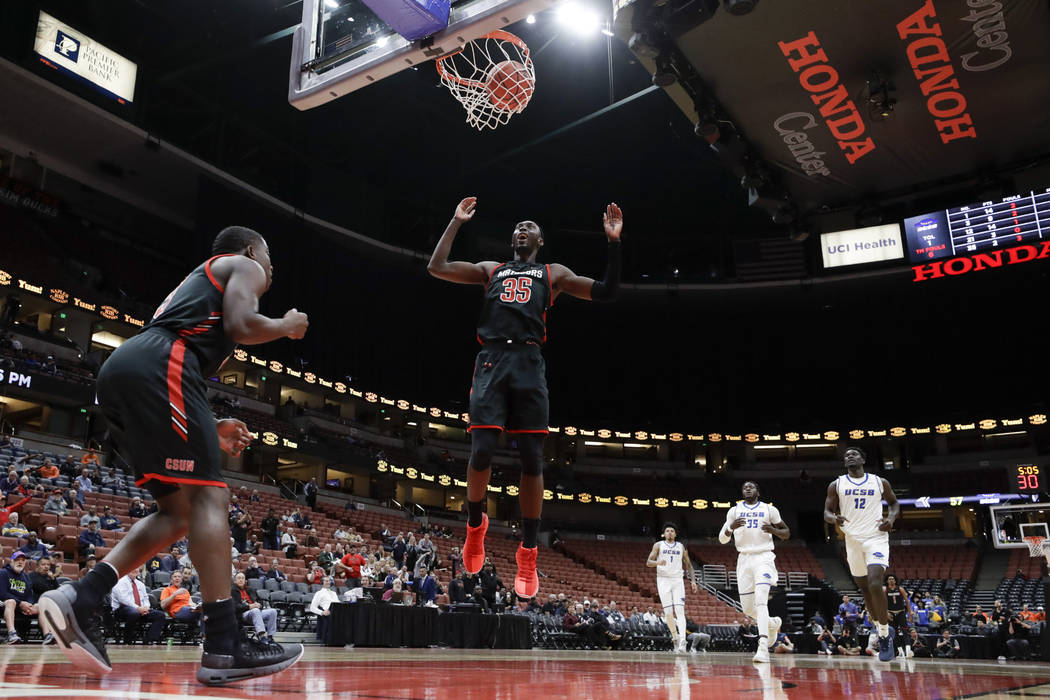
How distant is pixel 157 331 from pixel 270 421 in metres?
29.7

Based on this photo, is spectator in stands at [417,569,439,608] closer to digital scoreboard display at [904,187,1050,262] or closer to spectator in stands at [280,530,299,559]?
spectator in stands at [280,530,299,559]

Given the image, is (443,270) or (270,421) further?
(270,421)

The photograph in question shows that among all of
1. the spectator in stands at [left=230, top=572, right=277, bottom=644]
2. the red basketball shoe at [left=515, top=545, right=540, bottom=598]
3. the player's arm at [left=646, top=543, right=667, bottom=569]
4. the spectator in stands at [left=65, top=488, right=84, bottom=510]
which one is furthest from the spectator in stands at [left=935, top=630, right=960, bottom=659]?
the spectator in stands at [left=65, top=488, right=84, bottom=510]

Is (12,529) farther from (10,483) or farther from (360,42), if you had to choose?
(360,42)

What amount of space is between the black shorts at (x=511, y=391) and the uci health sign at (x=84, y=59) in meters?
24.7

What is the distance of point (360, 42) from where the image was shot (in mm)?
6598

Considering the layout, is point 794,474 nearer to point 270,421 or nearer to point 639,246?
point 639,246

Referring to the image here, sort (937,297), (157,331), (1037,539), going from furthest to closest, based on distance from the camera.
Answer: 1. (937,297)
2. (1037,539)
3. (157,331)

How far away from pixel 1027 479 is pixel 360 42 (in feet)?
128

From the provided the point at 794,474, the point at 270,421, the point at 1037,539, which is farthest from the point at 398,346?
the point at 1037,539

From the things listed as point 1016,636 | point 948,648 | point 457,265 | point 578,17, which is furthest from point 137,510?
point 1016,636

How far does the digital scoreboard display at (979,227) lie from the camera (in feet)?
52.9

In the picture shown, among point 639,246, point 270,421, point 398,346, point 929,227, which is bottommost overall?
point 270,421

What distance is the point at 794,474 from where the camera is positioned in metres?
41.2
